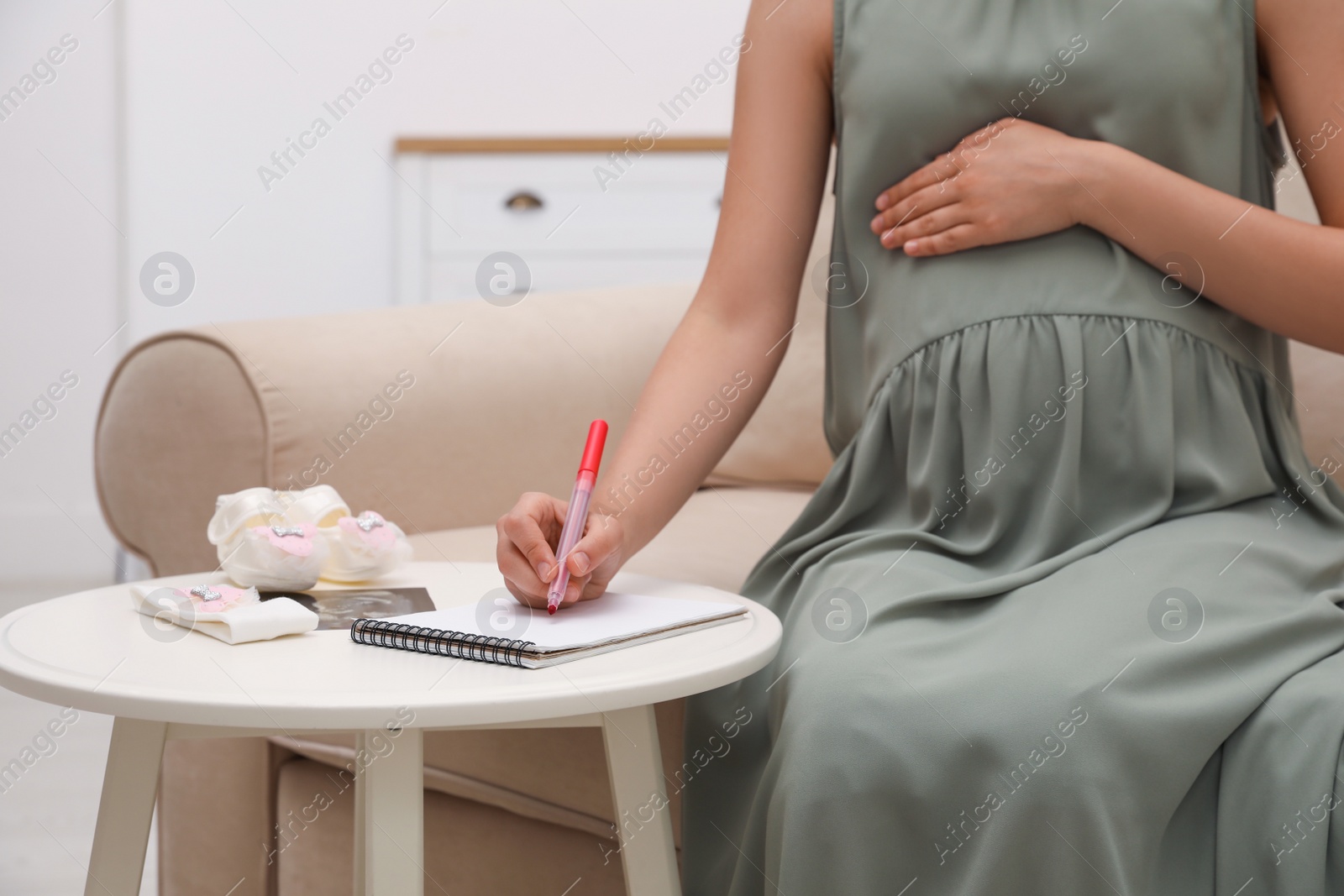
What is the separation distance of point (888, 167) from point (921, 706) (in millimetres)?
420

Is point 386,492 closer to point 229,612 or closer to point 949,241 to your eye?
point 229,612

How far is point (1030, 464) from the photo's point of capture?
74 centimetres

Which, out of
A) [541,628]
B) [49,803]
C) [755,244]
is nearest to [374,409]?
[755,244]

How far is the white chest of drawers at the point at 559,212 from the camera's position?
2.84 m

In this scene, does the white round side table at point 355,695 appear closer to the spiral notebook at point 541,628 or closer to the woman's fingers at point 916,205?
the spiral notebook at point 541,628

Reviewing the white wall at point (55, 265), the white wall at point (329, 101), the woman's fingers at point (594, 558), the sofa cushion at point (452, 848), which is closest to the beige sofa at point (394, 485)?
the sofa cushion at point (452, 848)

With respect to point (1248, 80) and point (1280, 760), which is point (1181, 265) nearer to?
point (1248, 80)

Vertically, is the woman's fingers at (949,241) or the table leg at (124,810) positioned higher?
the woman's fingers at (949,241)

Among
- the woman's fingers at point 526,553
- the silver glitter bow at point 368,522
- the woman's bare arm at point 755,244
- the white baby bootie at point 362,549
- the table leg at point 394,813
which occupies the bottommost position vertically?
the table leg at point 394,813

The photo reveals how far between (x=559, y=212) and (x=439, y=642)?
96.3 inches

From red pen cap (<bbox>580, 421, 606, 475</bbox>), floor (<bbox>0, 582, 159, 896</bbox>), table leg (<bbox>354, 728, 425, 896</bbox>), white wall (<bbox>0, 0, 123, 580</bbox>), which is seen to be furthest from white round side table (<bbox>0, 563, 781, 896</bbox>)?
white wall (<bbox>0, 0, 123, 580</bbox>)

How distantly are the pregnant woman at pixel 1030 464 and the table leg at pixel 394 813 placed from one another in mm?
143

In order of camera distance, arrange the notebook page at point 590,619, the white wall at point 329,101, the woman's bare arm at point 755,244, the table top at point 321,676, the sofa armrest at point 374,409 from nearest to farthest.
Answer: the table top at point 321,676 → the notebook page at point 590,619 → the woman's bare arm at point 755,244 → the sofa armrest at point 374,409 → the white wall at point 329,101

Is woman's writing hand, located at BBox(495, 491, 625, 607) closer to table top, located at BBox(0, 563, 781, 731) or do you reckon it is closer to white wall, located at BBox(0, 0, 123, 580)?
table top, located at BBox(0, 563, 781, 731)
